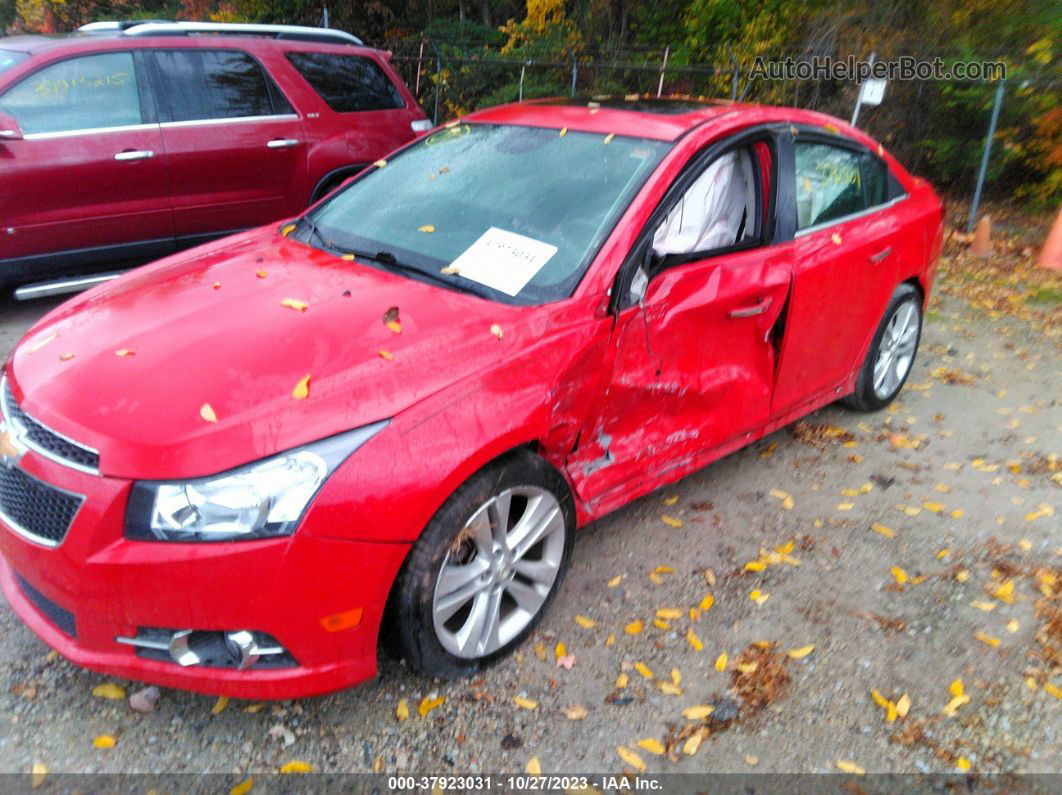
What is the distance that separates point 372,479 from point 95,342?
1074 millimetres

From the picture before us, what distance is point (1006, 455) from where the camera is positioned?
4559 mm

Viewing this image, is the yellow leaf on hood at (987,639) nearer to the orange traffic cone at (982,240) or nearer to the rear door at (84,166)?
the rear door at (84,166)

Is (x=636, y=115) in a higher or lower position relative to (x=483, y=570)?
higher

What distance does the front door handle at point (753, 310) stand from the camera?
3.41 m

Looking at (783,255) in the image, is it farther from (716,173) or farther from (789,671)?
(789,671)

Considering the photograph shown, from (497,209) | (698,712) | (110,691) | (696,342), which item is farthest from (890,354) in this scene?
(110,691)

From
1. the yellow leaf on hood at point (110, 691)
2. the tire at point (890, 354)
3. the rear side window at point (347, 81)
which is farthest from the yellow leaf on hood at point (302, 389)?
the rear side window at point (347, 81)

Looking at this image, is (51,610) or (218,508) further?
(51,610)

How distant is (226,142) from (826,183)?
4.05 metres

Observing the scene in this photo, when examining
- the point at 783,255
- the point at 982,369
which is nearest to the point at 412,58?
the point at 982,369

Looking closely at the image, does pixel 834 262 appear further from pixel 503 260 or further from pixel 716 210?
pixel 503 260

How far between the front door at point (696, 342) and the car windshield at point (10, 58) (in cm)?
434

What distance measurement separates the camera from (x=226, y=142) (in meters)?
5.95

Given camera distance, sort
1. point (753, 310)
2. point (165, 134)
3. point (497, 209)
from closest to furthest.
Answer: point (497, 209)
point (753, 310)
point (165, 134)
